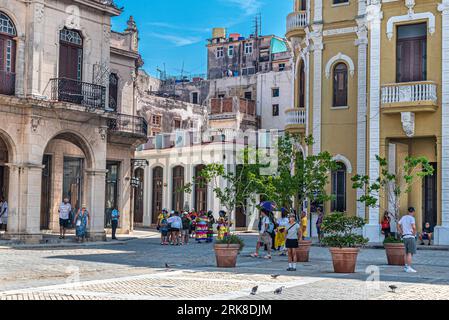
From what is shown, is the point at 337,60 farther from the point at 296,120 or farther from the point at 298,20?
the point at 296,120

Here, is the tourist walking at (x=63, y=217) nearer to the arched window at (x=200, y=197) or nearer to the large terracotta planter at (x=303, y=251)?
the large terracotta planter at (x=303, y=251)

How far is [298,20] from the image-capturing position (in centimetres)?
3669

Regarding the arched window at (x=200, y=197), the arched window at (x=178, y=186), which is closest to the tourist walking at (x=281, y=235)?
the arched window at (x=200, y=197)

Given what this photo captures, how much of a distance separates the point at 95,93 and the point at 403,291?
62.6 feet

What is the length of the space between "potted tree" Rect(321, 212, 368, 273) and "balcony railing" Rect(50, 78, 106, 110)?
14109 millimetres

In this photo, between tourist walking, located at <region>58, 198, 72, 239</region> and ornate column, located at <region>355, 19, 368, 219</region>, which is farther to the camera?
ornate column, located at <region>355, 19, 368, 219</region>

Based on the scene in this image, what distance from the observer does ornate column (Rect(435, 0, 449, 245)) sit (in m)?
29.8

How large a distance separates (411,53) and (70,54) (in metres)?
13.6

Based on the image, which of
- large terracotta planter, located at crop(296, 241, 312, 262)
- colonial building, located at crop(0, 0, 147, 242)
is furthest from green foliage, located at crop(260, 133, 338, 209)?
colonial building, located at crop(0, 0, 147, 242)

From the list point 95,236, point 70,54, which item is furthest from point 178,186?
point 70,54

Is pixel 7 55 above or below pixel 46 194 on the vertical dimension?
above

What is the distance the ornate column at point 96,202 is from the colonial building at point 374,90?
967 centimetres

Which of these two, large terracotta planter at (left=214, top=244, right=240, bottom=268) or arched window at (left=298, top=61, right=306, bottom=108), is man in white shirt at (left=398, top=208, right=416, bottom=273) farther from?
arched window at (left=298, top=61, right=306, bottom=108)
